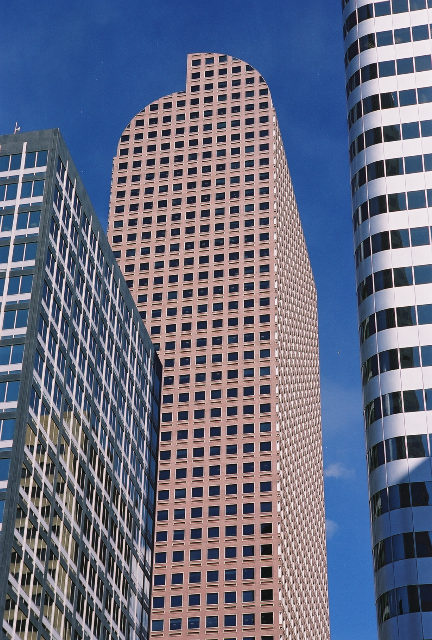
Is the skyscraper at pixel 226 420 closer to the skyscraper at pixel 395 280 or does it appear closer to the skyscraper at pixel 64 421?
the skyscraper at pixel 64 421

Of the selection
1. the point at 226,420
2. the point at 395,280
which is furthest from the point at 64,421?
the point at 226,420

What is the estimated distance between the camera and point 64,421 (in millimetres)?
102938

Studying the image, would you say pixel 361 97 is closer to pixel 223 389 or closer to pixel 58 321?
pixel 58 321

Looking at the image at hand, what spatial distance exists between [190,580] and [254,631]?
12711 millimetres

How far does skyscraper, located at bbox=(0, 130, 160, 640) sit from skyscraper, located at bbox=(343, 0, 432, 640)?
95.2 feet

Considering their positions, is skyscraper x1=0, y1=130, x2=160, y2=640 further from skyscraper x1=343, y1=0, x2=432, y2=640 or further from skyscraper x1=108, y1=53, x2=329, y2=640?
skyscraper x1=108, y1=53, x2=329, y2=640

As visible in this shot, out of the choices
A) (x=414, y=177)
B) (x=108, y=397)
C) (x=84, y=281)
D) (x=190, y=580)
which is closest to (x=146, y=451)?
(x=108, y=397)

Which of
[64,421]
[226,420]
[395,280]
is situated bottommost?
[64,421]

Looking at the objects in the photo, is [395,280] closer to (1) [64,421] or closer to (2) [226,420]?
(1) [64,421]

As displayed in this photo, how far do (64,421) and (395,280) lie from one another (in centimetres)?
3406

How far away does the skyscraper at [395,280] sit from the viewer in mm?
83312

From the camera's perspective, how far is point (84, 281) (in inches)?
4466

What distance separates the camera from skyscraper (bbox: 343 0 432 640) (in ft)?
273

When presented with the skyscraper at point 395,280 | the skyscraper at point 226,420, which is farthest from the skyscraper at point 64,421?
the skyscraper at point 226,420
